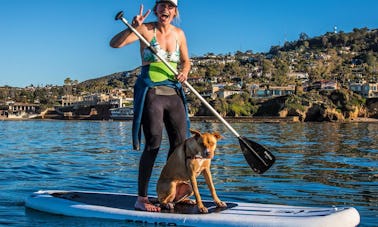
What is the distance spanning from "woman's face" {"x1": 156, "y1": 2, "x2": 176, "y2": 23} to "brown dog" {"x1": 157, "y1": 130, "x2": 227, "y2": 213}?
1.52 meters

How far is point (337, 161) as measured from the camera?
17203 millimetres

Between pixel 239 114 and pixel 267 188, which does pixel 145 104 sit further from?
pixel 239 114

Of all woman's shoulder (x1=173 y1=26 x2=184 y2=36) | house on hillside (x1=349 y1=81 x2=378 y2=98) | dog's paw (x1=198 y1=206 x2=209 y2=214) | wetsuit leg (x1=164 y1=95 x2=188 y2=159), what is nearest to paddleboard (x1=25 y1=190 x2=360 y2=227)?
dog's paw (x1=198 y1=206 x2=209 y2=214)

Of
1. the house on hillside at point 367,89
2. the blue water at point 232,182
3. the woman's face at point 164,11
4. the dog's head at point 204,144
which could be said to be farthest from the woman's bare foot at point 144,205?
the house on hillside at point 367,89

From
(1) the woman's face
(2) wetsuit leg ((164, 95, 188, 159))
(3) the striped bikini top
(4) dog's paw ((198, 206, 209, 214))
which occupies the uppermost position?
(1) the woman's face

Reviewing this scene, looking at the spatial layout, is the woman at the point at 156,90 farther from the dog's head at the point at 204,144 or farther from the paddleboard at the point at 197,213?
the dog's head at the point at 204,144

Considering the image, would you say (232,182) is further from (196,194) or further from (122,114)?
(122,114)

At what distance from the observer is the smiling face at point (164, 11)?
6824mm

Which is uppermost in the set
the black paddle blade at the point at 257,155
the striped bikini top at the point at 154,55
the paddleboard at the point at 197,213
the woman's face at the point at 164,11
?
the woman's face at the point at 164,11

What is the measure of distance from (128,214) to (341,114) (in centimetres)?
11484

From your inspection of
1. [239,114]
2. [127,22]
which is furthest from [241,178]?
[239,114]

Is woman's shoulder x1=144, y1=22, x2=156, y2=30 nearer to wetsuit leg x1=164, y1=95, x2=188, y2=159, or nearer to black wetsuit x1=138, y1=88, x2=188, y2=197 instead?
black wetsuit x1=138, y1=88, x2=188, y2=197

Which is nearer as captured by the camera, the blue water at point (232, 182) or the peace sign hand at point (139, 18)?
the peace sign hand at point (139, 18)

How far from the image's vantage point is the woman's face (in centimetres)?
682
